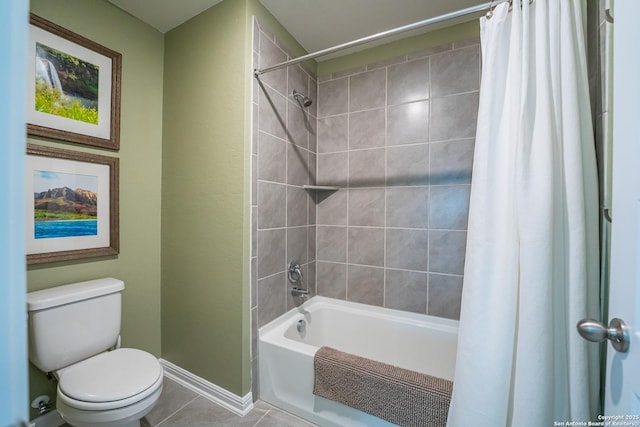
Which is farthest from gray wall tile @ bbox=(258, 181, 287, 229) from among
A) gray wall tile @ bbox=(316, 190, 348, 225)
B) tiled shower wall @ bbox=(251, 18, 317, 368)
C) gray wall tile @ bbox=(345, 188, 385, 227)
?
gray wall tile @ bbox=(345, 188, 385, 227)

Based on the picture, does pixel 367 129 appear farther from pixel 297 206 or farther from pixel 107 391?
pixel 107 391

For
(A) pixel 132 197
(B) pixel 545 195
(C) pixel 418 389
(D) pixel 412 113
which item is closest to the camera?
(B) pixel 545 195

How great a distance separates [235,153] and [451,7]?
1.65 metres

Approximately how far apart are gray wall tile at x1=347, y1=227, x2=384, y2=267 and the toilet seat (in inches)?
56.8

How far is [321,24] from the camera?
177 centimetres

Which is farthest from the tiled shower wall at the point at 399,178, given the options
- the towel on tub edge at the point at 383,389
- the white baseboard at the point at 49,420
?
the white baseboard at the point at 49,420

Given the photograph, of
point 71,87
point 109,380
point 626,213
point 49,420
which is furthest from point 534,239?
point 49,420

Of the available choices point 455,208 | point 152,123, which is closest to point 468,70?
point 455,208

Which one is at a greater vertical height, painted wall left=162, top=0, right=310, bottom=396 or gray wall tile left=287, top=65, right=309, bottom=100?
gray wall tile left=287, top=65, right=309, bottom=100

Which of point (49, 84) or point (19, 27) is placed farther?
point (49, 84)

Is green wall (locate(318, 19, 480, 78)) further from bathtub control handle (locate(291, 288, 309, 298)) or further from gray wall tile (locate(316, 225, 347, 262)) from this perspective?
bathtub control handle (locate(291, 288, 309, 298))

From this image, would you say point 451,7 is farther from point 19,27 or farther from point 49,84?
point 49,84

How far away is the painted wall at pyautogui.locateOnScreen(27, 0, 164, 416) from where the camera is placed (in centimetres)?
151

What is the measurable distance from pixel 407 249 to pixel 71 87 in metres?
2.33
